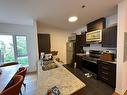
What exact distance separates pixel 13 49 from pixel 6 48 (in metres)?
0.29

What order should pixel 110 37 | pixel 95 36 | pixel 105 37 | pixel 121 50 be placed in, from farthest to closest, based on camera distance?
1. pixel 95 36
2. pixel 105 37
3. pixel 110 37
4. pixel 121 50

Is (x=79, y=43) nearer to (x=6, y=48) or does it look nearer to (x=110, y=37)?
(x=110, y=37)

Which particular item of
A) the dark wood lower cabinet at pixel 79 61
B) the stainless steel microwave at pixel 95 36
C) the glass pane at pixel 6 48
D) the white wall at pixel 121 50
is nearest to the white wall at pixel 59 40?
the dark wood lower cabinet at pixel 79 61

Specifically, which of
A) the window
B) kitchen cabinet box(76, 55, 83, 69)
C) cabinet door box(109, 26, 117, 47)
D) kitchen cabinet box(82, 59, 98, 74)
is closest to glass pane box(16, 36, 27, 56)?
Answer: the window

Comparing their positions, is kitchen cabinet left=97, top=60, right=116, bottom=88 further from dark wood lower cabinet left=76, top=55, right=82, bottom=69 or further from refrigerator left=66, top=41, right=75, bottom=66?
refrigerator left=66, top=41, right=75, bottom=66

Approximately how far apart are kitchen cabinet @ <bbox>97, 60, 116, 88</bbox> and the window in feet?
11.6

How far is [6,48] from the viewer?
171 inches

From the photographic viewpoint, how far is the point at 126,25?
264 centimetres

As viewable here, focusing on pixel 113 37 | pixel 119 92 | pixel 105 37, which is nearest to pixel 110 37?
pixel 113 37

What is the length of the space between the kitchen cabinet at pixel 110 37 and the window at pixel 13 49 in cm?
366

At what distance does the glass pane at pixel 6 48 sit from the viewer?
4.25 m

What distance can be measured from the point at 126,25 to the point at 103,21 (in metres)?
1.19

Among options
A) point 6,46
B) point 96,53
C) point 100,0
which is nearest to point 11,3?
point 100,0

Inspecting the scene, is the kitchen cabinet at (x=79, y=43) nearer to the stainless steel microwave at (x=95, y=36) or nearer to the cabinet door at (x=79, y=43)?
the cabinet door at (x=79, y=43)
